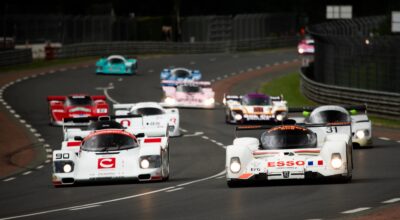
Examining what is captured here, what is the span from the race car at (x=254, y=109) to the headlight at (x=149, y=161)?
59.7 feet

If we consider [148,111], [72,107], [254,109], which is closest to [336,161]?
[148,111]

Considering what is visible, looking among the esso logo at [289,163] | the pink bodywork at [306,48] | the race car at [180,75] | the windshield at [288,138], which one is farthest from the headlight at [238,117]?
the pink bodywork at [306,48]

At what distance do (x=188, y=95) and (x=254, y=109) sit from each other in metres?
8.12

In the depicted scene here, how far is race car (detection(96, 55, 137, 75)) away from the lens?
7169 cm

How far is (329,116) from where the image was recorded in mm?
34219

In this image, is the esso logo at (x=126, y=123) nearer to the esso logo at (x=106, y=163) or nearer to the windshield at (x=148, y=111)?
the windshield at (x=148, y=111)

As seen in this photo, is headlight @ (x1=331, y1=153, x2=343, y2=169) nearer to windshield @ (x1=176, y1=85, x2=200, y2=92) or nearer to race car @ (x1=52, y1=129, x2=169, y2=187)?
race car @ (x1=52, y1=129, x2=169, y2=187)

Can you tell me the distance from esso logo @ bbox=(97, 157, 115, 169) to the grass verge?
65.9ft

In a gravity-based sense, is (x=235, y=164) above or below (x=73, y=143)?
above

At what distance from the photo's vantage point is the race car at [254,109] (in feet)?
144

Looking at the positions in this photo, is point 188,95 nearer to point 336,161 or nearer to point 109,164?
point 109,164

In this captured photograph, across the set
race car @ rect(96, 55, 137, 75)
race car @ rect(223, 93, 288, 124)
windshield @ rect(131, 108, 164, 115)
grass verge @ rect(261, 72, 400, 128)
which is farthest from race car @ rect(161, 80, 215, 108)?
race car @ rect(96, 55, 137, 75)

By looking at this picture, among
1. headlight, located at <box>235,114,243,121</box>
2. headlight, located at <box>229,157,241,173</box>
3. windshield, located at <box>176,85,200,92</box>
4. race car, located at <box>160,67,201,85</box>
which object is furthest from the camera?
race car, located at <box>160,67,201,85</box>

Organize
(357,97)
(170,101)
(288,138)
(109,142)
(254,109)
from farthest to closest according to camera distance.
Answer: (170,101), (357,97), (254,109), (109,142), (288,138)
